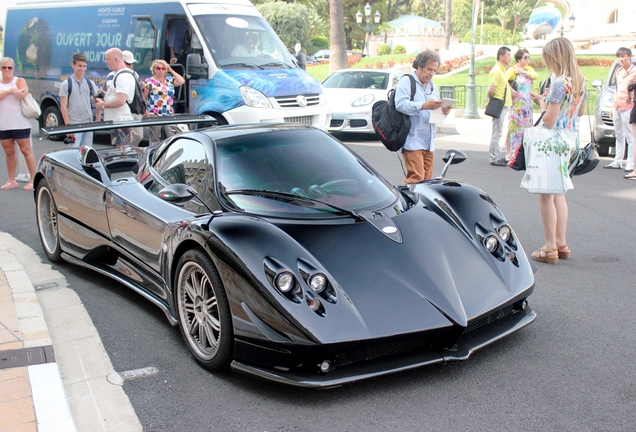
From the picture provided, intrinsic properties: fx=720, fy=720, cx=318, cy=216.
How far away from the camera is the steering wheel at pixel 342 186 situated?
187 inches

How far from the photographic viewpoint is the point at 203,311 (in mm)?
4059

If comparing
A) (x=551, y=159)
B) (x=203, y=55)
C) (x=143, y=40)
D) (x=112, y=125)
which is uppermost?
(x=143, y=40)

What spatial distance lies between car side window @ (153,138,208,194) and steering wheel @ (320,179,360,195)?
0.83 metres

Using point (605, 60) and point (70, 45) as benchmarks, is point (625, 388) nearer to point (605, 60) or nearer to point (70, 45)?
point (70, 45)

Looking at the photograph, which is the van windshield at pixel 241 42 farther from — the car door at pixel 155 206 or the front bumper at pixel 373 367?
the front bumper at pixel 373 367

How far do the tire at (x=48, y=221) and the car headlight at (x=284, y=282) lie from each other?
3232mm

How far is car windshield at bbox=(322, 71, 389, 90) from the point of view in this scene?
16453mm

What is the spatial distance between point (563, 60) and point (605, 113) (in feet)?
24.8

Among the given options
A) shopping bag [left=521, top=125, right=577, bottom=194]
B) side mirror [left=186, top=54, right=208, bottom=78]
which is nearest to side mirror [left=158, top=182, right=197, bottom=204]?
shopping bag [left=521, top=125, right=577, bottom=194]

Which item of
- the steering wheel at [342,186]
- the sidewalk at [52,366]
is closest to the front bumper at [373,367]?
the sidewalk at [52,366]

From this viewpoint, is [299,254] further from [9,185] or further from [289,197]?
[9,185]

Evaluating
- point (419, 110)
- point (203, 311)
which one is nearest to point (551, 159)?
point (419, 110)

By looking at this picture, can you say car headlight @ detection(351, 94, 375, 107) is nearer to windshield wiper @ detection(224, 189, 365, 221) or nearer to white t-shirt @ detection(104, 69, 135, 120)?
white t-shirt @ detection(104, 69, 135, 120)

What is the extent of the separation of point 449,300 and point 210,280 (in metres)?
1.29
